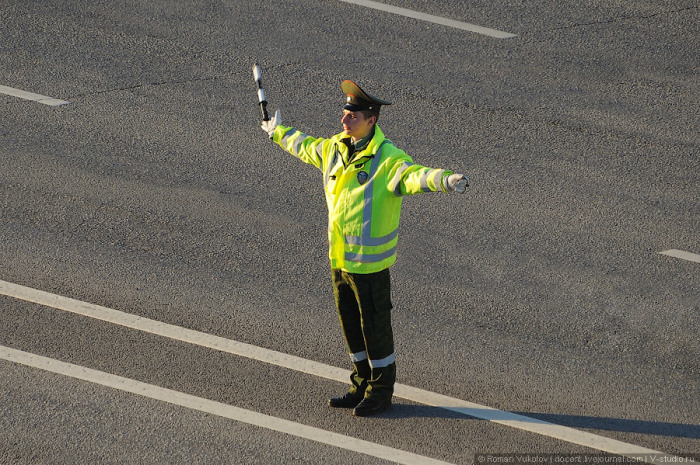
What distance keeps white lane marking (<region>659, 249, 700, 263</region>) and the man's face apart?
10.7 feet

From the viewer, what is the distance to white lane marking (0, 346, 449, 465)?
5.79m

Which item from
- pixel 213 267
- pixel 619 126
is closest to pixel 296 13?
pixel 619 126

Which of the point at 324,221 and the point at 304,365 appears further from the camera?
the point at 324,221

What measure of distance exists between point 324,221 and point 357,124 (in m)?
2.56

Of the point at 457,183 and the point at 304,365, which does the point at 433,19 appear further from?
the point at 457,183

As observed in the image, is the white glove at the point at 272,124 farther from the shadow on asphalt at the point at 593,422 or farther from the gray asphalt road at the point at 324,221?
the shadow on asphalt at the point at 593,422

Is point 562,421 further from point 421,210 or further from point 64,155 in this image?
point 64,155

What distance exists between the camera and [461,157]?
9164 mm

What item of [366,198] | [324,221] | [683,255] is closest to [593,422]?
[366,198]

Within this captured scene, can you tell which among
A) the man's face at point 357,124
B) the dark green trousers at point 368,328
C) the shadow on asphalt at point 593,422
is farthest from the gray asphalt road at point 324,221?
the man's face at point 357,124

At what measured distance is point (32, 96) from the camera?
9.98 m

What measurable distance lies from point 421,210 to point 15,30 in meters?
5.73

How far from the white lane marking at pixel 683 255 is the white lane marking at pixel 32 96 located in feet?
19.7

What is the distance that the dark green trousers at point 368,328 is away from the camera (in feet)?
19.3
